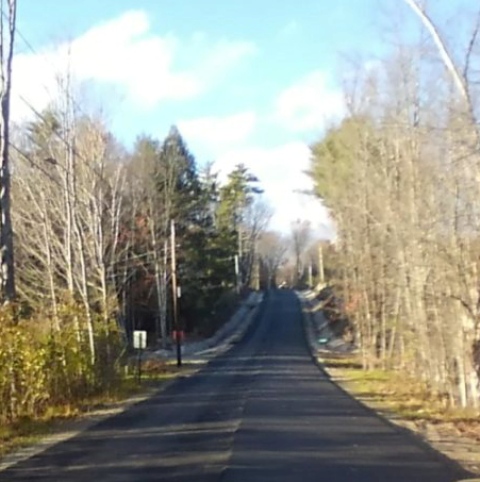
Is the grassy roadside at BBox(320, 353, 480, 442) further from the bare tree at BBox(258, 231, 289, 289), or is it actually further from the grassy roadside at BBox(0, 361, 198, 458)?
the bare tree at BBox(258, 231, 289, 289)

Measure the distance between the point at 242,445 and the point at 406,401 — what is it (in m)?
16.6

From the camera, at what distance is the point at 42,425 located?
978 inches

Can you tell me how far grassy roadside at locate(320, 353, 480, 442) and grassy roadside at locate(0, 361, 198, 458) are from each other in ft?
24.8

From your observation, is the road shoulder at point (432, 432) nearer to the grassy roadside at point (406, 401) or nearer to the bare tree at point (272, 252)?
the grassy roadside at point (406, 401)

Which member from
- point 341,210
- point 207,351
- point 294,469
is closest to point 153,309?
point 207,351

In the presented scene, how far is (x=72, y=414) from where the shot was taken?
28125 millimetres

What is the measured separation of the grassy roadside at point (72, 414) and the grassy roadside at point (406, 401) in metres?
7.55

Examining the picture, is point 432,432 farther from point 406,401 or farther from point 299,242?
point 299,242

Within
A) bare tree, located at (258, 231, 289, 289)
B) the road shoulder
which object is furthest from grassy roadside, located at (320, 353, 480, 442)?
bare tree, located at (258, 231, 289, 289)

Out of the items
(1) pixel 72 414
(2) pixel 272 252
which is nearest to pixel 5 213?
(1) pixel 72 414

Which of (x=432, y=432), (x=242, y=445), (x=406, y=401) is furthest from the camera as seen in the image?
(x=406, y=401)

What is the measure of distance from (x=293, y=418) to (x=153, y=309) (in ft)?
178

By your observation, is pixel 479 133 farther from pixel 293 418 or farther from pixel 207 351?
pixel 207 351

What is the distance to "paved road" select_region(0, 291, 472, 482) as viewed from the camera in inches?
579
